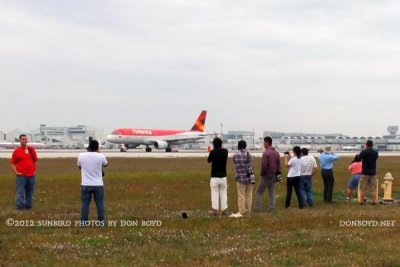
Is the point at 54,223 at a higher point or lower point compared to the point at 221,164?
lower

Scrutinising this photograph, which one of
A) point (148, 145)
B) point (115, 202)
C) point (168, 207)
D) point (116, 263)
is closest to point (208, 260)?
point (116, 263)

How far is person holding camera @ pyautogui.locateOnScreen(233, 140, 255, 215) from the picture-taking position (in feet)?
47.0

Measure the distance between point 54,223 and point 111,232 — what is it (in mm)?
1951

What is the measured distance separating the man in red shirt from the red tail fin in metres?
91.9

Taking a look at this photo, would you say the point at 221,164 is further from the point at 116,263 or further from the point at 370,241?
the point at 116,263

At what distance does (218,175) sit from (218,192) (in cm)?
42

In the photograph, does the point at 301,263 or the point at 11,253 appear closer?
the point at 301,263

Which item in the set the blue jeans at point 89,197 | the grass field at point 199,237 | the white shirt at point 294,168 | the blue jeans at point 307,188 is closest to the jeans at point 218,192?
the grass field at point 199,237

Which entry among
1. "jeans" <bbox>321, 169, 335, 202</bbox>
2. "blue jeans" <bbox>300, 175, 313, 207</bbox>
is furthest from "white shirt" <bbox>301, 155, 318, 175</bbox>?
"jeans" <bbox>321, 169, 335, 202</bbox>

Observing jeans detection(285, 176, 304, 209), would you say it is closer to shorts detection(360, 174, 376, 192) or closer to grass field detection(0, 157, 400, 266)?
grass field detection(0, 157, 400, 266)

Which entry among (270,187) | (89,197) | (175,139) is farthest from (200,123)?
(89,197)

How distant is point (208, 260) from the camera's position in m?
8.47

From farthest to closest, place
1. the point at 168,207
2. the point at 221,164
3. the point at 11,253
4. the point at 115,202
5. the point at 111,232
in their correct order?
the point at 115,202 → the point at 168,207 → the point at 221,164 → the point at 111,232 → the point at 11,253

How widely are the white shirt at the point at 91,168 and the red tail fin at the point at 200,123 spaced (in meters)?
94.4
